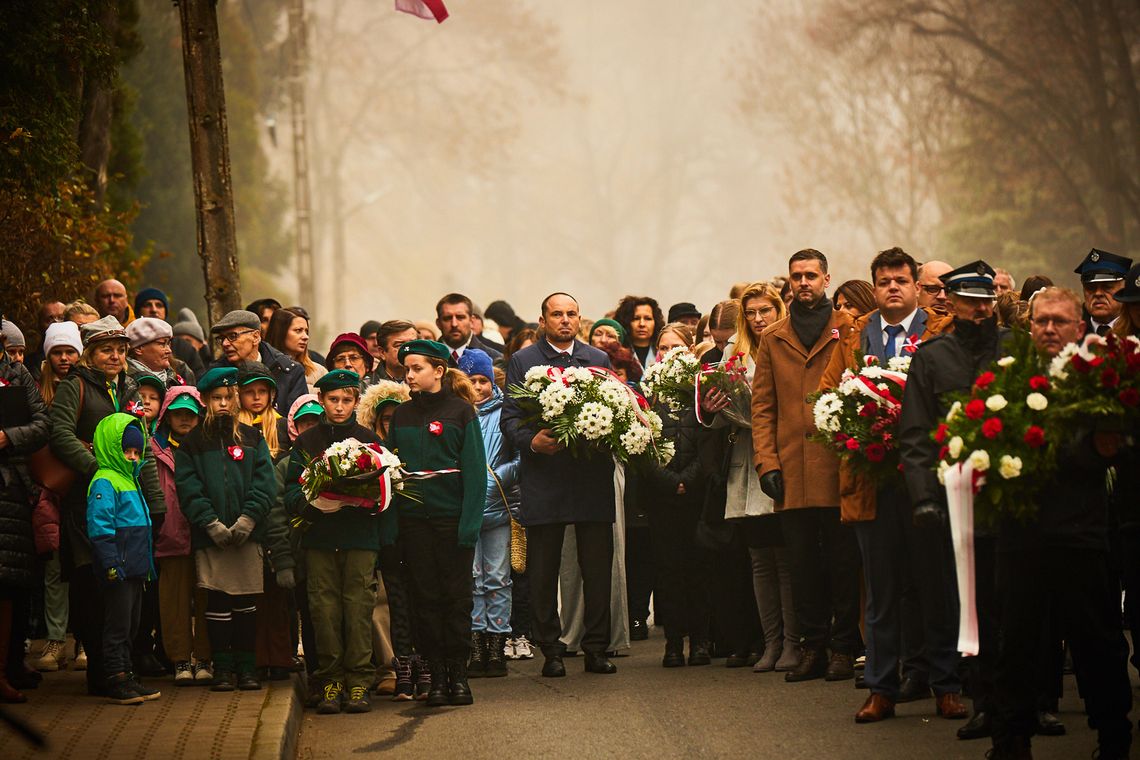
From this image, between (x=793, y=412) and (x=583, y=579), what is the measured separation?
2.23 m

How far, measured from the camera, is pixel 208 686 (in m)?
11.2

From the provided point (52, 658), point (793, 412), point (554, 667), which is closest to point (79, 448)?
point (52, 658)

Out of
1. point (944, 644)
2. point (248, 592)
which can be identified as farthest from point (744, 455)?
point (248, 592)

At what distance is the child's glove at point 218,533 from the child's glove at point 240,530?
3 cm

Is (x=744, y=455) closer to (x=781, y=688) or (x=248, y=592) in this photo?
(x=781, y=688)

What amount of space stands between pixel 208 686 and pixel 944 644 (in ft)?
16.3

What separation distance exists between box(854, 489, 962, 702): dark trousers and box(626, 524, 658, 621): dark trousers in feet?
15.5

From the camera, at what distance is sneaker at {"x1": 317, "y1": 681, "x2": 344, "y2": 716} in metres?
10.7

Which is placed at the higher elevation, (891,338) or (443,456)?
(891,338)

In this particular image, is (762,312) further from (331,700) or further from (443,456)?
(331,700)

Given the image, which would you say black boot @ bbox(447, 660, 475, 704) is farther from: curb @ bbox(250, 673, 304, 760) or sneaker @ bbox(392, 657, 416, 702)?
curb @ bbox(250, 673, 304, 760)

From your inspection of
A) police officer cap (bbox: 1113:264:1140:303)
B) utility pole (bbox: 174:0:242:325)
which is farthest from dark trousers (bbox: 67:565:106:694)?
police officer cap (bbox: 1113:264:1140:303)

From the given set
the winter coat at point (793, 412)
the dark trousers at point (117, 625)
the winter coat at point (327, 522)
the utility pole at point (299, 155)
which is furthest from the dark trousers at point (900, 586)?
the utility pole at point (299, 155)

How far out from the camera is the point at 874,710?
961cm
